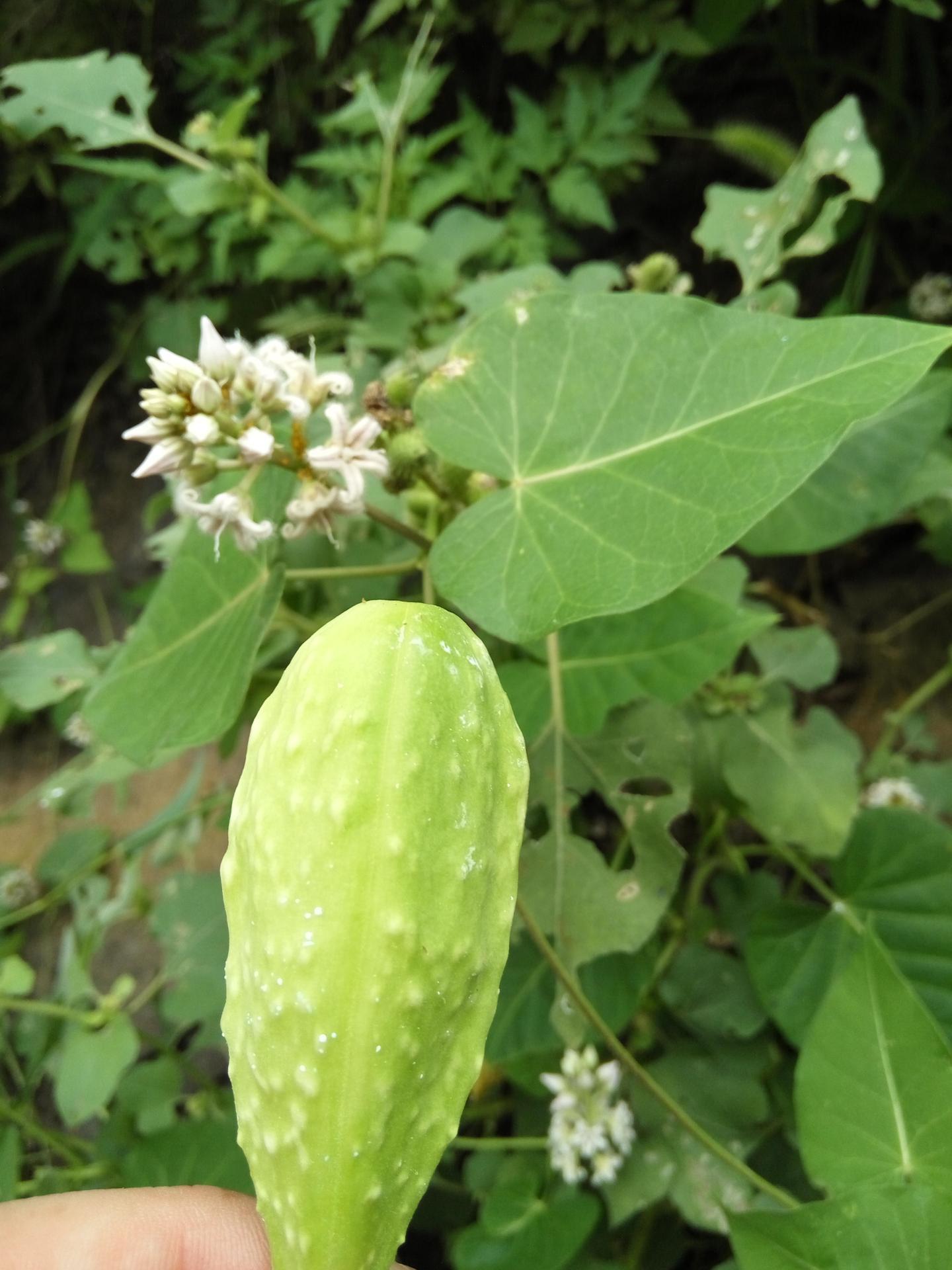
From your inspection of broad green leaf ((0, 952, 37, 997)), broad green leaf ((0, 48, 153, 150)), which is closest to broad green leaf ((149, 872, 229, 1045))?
broad green leaf ((0, 952, 37, 997))

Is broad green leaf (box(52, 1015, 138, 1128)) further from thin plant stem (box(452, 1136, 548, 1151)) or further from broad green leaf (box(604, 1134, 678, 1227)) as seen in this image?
broad green leaf (box(604, 1134, 678, 1227))

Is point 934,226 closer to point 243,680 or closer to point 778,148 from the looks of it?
point 778,148

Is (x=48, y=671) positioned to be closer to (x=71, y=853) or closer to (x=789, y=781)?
(x=71, y=853)

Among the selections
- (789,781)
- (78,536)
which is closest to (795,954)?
(789,781)

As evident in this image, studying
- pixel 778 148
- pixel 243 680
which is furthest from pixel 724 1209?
pixel 778 148

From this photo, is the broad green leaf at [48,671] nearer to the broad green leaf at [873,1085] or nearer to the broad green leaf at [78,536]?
the broad green leaf at [78,536]

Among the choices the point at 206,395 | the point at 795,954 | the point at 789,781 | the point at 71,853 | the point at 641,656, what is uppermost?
the point at 206,395

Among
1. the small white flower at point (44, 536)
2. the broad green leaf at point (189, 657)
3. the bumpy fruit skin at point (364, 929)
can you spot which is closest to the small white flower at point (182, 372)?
the broad green leaf at point (189, 657)
